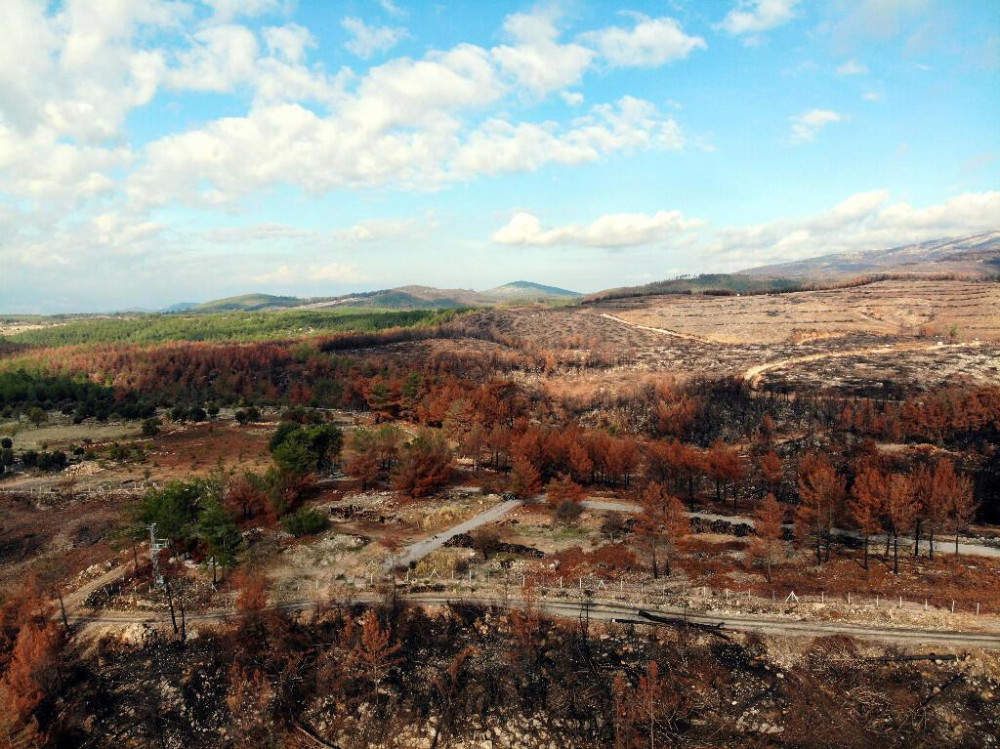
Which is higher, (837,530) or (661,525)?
(661,525)

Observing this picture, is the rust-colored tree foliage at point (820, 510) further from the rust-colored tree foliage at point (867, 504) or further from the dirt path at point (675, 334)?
the dirt path at point (675, 334)

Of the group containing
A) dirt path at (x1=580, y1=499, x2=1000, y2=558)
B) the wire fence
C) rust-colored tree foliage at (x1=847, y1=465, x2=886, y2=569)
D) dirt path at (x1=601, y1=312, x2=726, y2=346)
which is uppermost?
dirt path at (x1=601, y1=312, x2=726, y2=346)

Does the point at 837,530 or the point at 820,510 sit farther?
the point at 837,530

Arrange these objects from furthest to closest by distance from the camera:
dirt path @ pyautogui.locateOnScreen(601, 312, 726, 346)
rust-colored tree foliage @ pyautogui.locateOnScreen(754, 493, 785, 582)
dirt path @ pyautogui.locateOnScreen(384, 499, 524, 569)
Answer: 1. dirt path @ pyautogui.locateOnScreen(601, 312, 726, 346)
2. dirt path @ pyautogui.locateOnScreen(384, 499, 524, 569)
3. rust-colored tree foliage @ pyautogui.locateOnScreen(754, 493, 785, 582)

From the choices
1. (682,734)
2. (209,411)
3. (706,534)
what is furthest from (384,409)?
(682,734)

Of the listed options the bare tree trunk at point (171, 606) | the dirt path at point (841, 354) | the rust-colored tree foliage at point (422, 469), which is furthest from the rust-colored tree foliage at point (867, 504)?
the dirt path at point (841, 354)

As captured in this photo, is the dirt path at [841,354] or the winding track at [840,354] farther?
the dirt path at [841,354]

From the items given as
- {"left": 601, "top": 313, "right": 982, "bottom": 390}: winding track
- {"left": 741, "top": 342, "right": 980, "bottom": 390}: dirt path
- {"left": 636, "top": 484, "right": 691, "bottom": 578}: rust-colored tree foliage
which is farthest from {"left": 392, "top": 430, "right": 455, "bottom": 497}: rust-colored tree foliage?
{"left": 741, "top": 342, "right": 980, "bottom": 390}: dirt path

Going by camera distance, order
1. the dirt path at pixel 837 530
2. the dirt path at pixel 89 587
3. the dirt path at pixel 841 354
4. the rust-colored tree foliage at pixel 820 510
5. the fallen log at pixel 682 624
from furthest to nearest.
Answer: the dirt path at pixel 841 354 < the rust-colored tree foliage at pixel 820 510 < the dirt path at pixel 837 530 < the dirt path at pixel 89 587 < the fallen log at pixel 682 624

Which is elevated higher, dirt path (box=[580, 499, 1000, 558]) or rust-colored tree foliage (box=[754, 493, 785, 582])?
rust-colored tree foliage (box=[754, 493, 785, 582])

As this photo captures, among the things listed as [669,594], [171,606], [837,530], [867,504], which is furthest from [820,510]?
[171,606]

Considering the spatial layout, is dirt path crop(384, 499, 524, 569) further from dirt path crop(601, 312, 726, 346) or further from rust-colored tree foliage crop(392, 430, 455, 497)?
dirt path crop(601, 312, 726, 346)

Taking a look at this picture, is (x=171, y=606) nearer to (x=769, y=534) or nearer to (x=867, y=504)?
(x=769, y=534)
